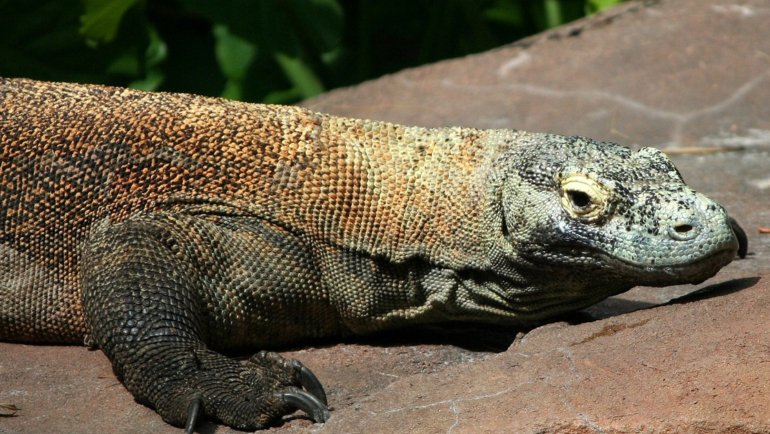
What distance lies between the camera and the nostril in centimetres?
415

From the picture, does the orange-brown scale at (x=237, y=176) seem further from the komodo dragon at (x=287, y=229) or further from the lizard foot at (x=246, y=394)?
the lizard foot at (x=246, y=394)

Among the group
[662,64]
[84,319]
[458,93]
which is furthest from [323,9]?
[84,319]

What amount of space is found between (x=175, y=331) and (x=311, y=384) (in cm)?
59

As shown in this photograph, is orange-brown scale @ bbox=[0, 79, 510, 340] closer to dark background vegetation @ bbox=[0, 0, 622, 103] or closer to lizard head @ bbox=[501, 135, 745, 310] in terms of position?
lizard head @ bbox=[501, 135, 745, 310]

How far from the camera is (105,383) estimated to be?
439cm

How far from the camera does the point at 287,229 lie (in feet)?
15.4

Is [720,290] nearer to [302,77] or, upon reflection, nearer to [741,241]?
[741,241]

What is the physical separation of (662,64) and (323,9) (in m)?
2.60

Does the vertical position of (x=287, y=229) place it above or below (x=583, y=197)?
below

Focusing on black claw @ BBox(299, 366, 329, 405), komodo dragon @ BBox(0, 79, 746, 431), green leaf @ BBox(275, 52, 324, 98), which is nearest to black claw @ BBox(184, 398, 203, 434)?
komodo dragon @ BBox(0, 79, 746, 431)

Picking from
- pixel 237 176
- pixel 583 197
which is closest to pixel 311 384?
pixel 237 176

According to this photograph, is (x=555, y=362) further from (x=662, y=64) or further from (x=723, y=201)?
(x=662, y=64)

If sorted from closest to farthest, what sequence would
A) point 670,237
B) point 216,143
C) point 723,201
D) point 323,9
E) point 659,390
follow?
point 659,390
point 670,237
point 216,143
point 723,201
point 323,9

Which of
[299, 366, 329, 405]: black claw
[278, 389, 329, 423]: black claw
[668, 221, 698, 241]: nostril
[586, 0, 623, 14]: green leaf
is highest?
[668, 221, 698, 241]: nostril
